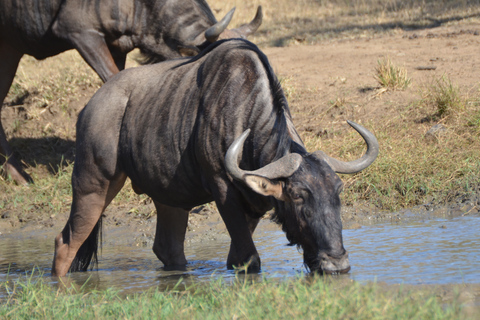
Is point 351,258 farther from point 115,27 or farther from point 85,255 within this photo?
point 115,27

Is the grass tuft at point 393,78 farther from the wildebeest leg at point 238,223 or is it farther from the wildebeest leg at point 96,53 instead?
the wildebeest leg at point 238,223

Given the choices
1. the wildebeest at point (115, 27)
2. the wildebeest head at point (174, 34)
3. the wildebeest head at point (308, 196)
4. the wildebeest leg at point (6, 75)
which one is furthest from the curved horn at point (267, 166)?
the wildebeest leg at point (6, 75)

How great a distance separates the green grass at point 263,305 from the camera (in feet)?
10.1

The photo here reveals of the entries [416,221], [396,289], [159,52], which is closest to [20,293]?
[396,289]

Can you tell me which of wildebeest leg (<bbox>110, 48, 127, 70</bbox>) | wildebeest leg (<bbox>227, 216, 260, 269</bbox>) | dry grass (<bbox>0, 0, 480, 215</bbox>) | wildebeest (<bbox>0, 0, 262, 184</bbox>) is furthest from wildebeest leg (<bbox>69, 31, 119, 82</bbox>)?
wildebeest leg (<bbox>227, 216, 260, 269</bbox>)

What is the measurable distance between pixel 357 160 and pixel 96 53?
13.1 feet

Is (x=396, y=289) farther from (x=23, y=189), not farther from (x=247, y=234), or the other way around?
(x=23, y=189)

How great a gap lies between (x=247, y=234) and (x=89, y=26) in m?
3.94

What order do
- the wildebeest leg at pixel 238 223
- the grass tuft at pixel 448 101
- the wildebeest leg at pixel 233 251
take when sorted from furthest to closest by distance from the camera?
the grass tuft at pixel 448 101 < the wildebeest leg at pixel 233 251 < the wildebeest leg at pixel 238 223

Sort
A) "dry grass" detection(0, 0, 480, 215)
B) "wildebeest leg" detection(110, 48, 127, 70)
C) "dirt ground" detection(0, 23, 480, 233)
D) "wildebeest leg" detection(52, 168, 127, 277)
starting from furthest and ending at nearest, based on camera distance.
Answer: "wildebeest leg" detection(110, 48, 127, 70) → "dirt ground" detection(0, 23, 480, 233) → "dry grass" detection(0, 0, 480, 215) → "wildebeest leg" detection(52, 168, 127, 277)

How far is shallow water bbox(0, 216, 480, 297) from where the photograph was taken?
14.1ft

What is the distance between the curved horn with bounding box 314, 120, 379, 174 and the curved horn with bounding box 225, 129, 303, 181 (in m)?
0.21

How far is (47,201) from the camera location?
768 cm

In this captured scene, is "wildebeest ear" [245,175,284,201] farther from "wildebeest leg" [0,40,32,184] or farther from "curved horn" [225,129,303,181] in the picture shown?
"wildebeest leg" [0,40,32,184]
